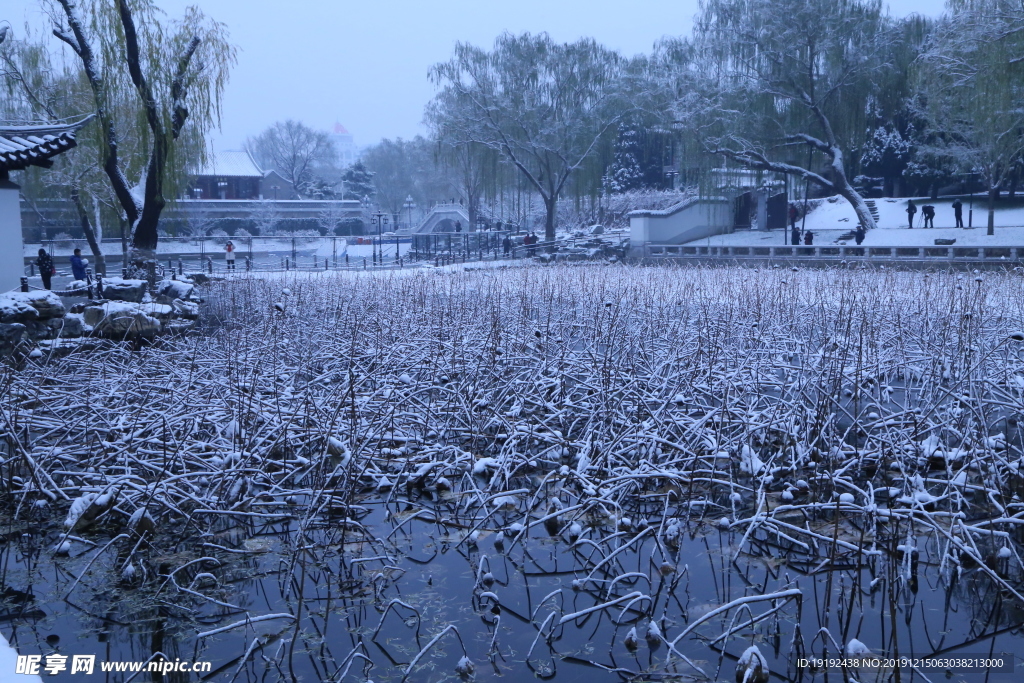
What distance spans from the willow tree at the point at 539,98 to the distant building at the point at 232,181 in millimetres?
21809

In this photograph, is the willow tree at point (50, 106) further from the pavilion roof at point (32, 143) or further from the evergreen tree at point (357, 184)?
the evergreen tree at point (357, 184)

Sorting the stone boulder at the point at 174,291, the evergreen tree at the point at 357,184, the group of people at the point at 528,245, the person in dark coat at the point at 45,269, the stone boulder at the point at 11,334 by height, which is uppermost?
the evergreen tree at the point at 357,184

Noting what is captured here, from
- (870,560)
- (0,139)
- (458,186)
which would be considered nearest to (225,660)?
(870,560)

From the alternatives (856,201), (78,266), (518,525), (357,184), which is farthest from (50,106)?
(357,184)

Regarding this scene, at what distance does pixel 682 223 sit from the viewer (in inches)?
1203

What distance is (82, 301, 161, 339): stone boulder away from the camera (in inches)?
375

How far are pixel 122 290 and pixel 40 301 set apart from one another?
316 cm

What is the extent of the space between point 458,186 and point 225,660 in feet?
165

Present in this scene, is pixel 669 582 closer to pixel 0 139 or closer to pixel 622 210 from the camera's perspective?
pixel 0 139

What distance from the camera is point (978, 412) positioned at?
4574mm

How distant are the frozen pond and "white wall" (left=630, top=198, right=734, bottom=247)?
2179cm

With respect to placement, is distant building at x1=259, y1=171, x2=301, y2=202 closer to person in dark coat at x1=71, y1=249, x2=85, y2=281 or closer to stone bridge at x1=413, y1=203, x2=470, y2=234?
stone bridge at x1=413, y1=203, x2=470, y2=234

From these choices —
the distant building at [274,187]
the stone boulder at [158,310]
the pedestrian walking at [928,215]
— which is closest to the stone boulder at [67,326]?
the stone boulder at [158,310]

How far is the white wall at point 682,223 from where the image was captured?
93.3 ft
